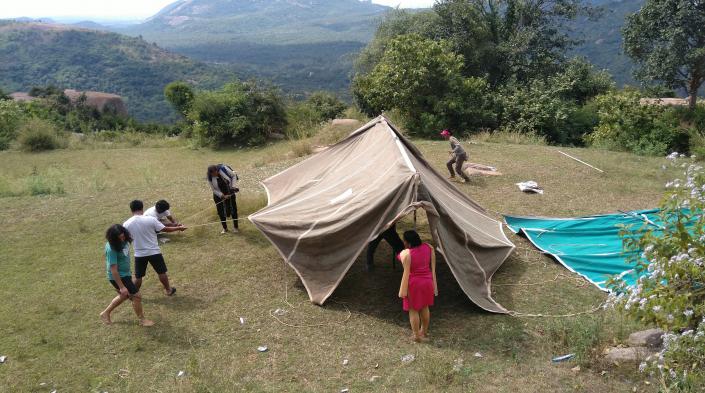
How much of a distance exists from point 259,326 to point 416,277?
202 centimetres

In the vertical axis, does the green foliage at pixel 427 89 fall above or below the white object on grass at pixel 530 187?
above

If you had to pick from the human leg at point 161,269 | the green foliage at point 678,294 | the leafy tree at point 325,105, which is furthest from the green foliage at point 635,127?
the human leg at point 161,269

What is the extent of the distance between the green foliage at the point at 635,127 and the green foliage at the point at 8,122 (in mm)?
22080

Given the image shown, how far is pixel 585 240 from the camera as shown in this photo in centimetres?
908

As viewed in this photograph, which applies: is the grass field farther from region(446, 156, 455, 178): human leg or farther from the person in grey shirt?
region(446, 156, 455, 178): human leg

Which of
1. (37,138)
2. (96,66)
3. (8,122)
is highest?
(8,122)

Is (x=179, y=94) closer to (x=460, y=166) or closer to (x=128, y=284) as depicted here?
(x=460, y=166)

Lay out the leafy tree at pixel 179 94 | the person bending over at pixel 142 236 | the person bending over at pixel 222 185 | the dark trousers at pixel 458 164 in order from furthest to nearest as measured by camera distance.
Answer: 1. the leafy tree at pixel 179 94
2. the dark trousers at pixel 458 164
3. the person bending over at pixel 222 185
4. the person bending over at pixel 142 236

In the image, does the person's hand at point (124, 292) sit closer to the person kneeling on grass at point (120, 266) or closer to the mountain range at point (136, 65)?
the person kneeling on grass at point (120, 266)

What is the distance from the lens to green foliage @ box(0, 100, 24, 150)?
2248cm

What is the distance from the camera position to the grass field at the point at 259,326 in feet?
18.5

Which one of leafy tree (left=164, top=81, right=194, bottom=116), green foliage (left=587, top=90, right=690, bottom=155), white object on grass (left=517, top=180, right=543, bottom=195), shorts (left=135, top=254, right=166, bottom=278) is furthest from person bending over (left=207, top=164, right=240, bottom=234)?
leafy tree (left=164, top=81, right=194, bottom=116)

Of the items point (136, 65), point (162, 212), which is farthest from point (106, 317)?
point (136, 65)

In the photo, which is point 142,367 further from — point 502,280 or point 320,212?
point 502,280
